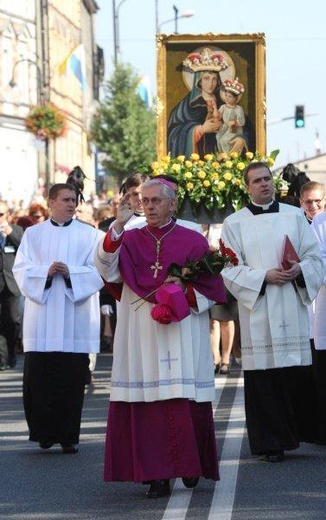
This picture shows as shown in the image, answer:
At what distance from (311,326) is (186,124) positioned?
28.8 ft

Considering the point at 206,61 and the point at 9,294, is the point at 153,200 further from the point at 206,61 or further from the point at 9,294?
the point at 206,61

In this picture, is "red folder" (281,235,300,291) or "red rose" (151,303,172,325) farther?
"red folder" (281,235,300,291)

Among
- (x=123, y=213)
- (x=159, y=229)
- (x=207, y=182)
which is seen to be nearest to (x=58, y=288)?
(x=159, y=229)

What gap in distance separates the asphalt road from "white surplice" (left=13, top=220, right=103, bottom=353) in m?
0.80

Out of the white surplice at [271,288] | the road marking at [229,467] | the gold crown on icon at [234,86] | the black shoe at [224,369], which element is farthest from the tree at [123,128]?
the white surplice at [271,288]

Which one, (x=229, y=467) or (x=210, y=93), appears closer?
(x=229, y=467)

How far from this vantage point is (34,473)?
11.3 m

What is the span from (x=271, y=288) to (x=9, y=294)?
31.7ft

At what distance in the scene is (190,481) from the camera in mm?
10359

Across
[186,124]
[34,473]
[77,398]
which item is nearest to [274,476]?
[34,473]

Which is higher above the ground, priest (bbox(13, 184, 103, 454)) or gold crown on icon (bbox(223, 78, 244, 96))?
gold crown on icon (bbox(223, 78, 244, 96))

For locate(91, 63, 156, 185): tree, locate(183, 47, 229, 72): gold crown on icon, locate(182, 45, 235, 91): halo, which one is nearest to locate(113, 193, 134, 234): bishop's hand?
locate(183, 47, 229, 72): gold crown on icon

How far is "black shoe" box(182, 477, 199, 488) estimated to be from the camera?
33.8 ft

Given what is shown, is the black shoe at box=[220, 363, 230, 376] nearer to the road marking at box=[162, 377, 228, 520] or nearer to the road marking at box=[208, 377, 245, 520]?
the road marking at box=[208, 377, 245, 520]
